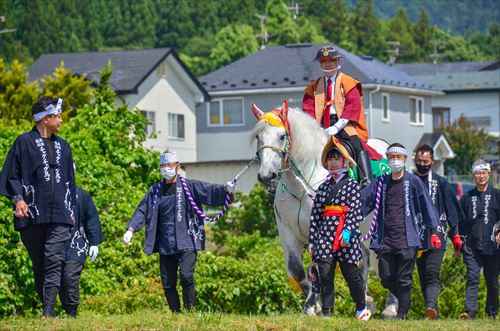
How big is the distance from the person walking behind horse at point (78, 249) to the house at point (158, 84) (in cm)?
3785

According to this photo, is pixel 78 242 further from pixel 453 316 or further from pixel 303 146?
pixel 453 316

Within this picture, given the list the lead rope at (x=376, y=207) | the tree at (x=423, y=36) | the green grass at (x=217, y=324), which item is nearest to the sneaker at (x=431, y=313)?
the lead rope at (x=376, y=207)

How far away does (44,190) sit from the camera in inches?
447

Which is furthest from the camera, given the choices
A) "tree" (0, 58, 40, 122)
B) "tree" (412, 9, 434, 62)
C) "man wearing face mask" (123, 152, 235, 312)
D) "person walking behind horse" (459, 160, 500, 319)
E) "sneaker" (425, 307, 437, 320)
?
"tree" (412, 9, 434, 62)

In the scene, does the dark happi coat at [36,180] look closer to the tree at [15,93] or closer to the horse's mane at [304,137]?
the horse's mane at [304,137]

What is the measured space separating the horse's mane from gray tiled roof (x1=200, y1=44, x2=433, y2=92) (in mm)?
41039

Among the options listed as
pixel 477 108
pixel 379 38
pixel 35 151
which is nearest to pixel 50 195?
pixel 35 151

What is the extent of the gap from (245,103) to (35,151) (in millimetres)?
45423

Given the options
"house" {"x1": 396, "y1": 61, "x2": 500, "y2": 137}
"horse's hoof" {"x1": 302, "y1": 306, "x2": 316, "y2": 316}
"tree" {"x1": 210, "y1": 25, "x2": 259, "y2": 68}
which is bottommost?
"horse's hoof" {"x1": 302, "y1": 306, "x2": 316, "y2": 316}

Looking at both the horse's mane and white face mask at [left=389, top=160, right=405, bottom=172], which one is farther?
the horse's mane

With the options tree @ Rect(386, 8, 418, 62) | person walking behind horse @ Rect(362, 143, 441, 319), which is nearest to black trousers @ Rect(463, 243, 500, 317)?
person walking behind horse @ Rect(362, 143, 441, 319)

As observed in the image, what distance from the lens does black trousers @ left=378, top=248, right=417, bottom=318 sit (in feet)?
41.1

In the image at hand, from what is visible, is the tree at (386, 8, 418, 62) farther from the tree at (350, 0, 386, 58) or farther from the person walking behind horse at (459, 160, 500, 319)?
the person walking behind horse at (459, 160, 500, 319)

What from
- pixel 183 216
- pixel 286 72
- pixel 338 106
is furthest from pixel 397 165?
pixel 286 72
